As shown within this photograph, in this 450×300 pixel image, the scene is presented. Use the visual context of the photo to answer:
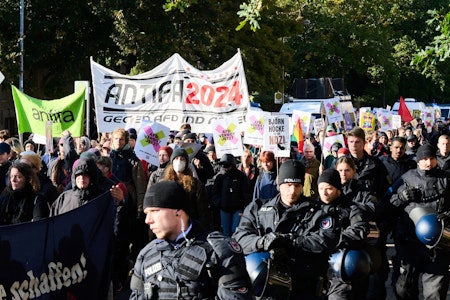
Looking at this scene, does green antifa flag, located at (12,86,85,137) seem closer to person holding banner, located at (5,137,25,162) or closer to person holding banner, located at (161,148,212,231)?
person holding banner, located at (5,137,25,162)

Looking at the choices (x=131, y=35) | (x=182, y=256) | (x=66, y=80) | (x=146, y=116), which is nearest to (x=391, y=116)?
(x=131, y=35)

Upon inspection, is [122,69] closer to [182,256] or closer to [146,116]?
[146,116]

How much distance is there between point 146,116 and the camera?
1448 cm

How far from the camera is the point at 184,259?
4.49m

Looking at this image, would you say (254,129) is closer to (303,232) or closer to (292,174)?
(292,174)

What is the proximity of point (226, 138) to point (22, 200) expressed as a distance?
6.65 m

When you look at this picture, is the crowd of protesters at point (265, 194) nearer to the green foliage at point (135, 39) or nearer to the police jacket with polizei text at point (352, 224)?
the police jacket with polizei text at point (352, 224)

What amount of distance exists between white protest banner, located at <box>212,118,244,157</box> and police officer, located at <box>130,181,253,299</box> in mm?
9541

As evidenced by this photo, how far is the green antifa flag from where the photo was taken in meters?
14.4

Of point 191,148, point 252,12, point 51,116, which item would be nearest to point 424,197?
point 252,12

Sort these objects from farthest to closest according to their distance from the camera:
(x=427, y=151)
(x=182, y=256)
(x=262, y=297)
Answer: (x=427, y=151) → (x=262, y=297) → (x=182, y=256)

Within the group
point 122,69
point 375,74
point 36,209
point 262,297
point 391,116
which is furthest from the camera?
point 375,74

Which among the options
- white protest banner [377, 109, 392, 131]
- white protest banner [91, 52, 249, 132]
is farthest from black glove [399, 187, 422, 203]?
white protest banner [377, 109, 392, 131]

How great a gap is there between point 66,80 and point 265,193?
85.3ft
